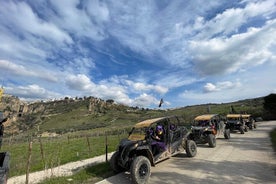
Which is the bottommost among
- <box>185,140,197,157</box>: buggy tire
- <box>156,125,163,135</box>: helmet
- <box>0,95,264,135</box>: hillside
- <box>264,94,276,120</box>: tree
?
<box>185,140,197,157</box>: buggy tire

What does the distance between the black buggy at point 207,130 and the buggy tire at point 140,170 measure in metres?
6.72

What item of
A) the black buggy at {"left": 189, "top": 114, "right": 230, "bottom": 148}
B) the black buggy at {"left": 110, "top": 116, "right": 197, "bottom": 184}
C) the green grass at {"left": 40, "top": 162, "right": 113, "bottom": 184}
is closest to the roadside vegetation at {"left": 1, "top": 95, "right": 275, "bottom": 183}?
the green grass at {"left": 40, "top": 162, "right": 113, "bottom": 184}

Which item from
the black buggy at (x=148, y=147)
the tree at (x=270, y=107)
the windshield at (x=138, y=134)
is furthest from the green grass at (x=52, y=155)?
the tree at (x=270, y=107)

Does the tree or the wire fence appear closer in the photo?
the wire fence

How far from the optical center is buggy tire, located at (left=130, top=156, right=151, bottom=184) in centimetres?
707

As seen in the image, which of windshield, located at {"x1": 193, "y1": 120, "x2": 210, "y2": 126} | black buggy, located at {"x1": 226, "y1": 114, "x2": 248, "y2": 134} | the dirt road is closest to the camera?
the dirt road

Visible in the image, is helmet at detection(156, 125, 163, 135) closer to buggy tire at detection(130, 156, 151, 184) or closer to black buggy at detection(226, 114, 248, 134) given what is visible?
buggy tire at detection(130, 156, 151, 184)

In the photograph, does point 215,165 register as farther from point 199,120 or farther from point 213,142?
point 199,120

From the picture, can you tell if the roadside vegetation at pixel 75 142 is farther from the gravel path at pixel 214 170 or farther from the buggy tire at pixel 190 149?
the buggy tire at pixel 190 149

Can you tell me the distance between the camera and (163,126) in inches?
384

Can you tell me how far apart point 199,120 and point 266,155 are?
526cm

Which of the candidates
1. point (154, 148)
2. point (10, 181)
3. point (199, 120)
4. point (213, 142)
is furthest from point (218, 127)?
point (10, 181)

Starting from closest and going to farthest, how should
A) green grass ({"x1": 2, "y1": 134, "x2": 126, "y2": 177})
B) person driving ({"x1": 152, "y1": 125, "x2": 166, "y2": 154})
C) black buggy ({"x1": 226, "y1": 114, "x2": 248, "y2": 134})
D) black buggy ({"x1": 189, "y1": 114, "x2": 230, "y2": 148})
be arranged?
person driving ({"x1": 152, "y1": 125, "x2": 166, "y2": 154}) → green grass ({"x1": 2, "y1": 134, "x2": 126, "y2": 177}) → black buggy ({"x1": 189, "y1": 114, "x2": 230, "y2": 148}) → black buggy ({"x1": 226, "y1": 114, "x2": 248, "y2": 134})

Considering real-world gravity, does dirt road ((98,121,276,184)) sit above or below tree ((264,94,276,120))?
below
